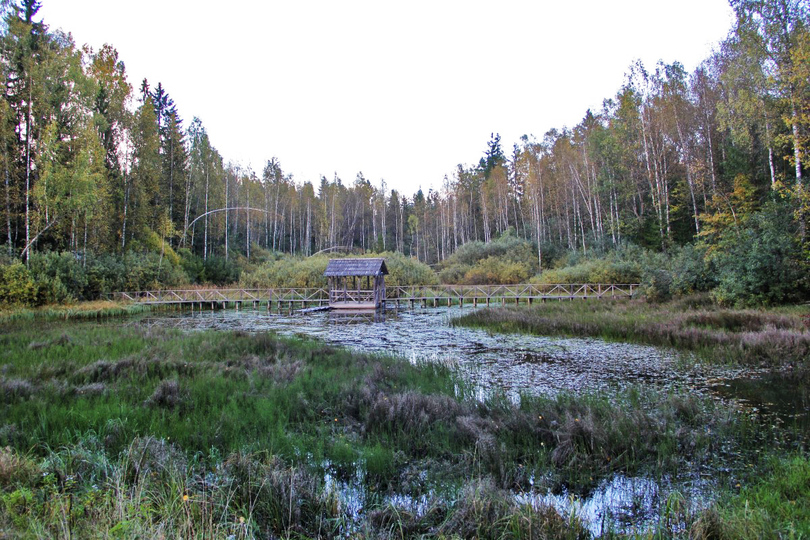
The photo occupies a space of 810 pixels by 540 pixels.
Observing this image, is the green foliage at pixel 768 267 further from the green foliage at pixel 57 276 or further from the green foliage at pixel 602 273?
the green foliage at pixel 57 276

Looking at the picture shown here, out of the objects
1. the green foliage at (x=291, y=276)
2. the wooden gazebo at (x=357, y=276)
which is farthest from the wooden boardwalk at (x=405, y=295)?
the wooden gazebo at (x=357, y=276)

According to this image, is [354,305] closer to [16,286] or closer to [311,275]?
[311,275]

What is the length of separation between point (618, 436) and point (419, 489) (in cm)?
249

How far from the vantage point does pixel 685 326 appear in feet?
39.9

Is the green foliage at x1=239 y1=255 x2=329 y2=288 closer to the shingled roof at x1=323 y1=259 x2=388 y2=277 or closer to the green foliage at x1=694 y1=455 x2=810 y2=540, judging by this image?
the shingled roof at x1=323 y1=259 x2=388 y2=277

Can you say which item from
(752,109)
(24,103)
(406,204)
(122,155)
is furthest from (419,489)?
(406,204)

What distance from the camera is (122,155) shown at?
30.1 m

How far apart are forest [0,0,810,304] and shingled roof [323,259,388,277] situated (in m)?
6.62

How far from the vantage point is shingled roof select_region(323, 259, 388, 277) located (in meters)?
24.8

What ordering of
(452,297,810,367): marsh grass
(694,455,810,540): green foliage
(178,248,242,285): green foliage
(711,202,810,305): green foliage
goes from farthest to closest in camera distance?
1. (178,248,242,285): green foliage
2. (711,202,810,305): green foliage
3. (452,297,810,367): marsh grass
4. (694,455,810,540): green foliage

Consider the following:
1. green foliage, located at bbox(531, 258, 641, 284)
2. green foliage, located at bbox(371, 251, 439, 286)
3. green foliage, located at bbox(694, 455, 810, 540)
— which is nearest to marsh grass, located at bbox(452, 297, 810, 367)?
green foliage, located at bbox(694, 455, 810, 540)

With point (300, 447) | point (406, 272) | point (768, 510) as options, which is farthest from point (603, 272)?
point (300, 447)

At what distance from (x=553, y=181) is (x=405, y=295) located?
22306 mm

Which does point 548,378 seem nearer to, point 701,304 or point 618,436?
point 618,436
